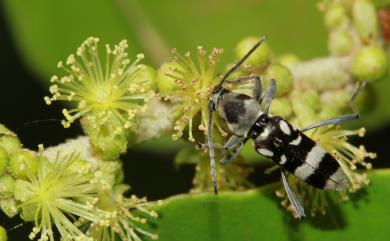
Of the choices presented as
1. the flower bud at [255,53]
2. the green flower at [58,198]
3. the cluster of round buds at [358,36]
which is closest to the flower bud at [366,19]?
the cluster of round buds at [358,36]

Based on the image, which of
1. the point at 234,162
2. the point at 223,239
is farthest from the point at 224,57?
the point at 223,239

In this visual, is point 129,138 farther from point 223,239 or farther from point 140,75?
point 223,239

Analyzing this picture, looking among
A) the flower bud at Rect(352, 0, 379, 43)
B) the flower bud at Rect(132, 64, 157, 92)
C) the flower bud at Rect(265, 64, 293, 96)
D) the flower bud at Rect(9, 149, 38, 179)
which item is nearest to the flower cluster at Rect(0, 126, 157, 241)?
the flower bud at Rect(9, 149, 38, 179)

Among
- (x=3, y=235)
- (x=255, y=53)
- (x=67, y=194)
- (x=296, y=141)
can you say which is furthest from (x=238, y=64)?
(x=3, y=235)

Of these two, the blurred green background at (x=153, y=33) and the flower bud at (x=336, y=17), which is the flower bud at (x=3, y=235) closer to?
the blurred green background at (x=153, y=33)

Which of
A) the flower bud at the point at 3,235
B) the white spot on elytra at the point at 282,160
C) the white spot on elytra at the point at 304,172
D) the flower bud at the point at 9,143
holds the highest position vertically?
the flower bud at the point at 9,143

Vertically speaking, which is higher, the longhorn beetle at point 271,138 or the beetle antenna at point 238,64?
the beetle antenna at point 238,64

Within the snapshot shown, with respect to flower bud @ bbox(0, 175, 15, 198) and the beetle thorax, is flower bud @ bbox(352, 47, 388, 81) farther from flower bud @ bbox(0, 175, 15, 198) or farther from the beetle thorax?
flower bud @ bbox(0, 175, 15, 198)
